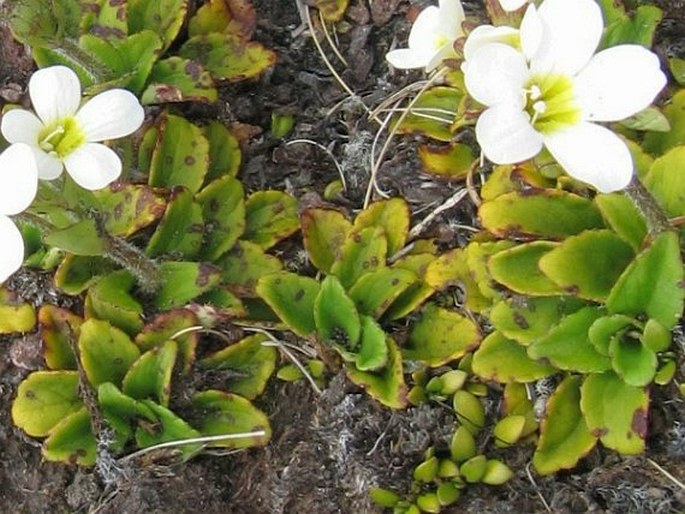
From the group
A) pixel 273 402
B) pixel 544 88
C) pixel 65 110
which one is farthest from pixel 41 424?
pixel 544 88

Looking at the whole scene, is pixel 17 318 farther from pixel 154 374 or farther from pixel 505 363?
pixel 505 363

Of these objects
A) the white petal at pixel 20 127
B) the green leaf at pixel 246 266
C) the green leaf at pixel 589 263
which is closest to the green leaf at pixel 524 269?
the green leaf at pixel 589 263

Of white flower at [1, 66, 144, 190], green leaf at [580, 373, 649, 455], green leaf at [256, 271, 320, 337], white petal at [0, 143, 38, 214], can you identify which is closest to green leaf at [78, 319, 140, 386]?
green leaf at [256, 271, 320, 337]

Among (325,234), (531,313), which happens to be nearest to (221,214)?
(325,234)

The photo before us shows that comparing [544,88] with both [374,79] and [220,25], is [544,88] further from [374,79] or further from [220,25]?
[220,25]

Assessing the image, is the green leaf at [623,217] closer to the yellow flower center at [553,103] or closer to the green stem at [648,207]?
the green stem at [648,207]
